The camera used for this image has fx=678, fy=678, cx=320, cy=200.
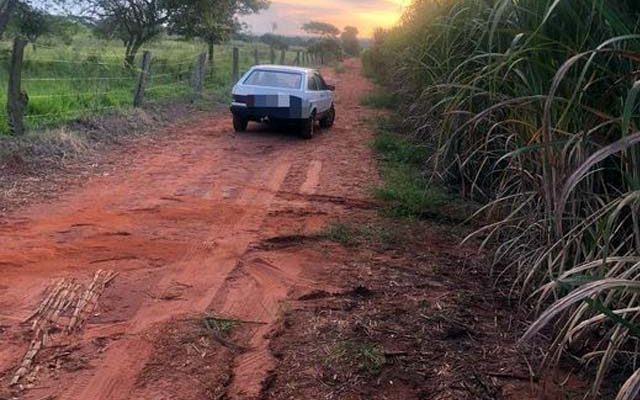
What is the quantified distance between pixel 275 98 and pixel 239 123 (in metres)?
1.04

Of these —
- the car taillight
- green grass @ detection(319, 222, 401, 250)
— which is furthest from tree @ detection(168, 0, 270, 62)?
green grass @ detection(319, 222, 401, 250)

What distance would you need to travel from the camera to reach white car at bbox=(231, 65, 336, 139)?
13.0 metres

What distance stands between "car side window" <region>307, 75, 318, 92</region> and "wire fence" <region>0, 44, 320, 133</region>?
11.5 feet

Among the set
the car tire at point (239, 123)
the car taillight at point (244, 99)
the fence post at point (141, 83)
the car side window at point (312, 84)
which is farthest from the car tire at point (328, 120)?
the fence post at point (141, 83)

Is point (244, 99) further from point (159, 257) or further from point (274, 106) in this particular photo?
point (159, 257)

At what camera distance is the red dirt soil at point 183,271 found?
3.71 m

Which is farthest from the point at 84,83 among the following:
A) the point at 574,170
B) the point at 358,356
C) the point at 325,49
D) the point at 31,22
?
the point at 325,49

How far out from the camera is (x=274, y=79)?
1327 cm

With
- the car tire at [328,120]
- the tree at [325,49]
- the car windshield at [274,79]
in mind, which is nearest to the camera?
the car windshield at [274,79]

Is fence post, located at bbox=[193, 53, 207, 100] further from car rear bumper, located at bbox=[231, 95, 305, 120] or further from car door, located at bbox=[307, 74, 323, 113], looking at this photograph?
car rear bumper, located at bbox=[231, 95, 305, 120]

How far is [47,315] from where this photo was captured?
14.4 ft

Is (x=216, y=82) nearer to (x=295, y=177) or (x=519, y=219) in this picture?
(x=295, y=177)

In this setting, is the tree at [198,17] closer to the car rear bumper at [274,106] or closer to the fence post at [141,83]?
the fence post at [141,83]

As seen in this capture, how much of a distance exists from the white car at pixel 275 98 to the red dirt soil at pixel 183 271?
2.89 metres
